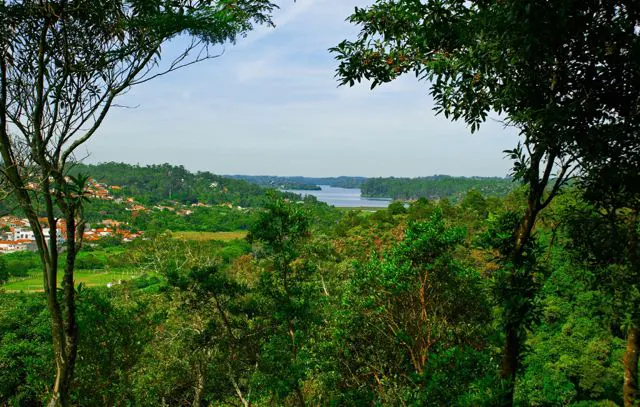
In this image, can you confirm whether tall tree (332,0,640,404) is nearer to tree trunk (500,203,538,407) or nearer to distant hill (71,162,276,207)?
tree trunk (500,203,538,407)

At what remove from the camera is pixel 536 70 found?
92.0 inches

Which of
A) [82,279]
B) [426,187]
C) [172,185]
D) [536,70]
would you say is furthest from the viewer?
[426,187]

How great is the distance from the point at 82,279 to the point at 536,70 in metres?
42.7

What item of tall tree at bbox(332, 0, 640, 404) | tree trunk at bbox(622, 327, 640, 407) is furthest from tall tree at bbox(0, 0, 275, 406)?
tree trunk at bbox(622, 327, 640, 407)

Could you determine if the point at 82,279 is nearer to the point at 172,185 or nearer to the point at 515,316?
the point at 515,316

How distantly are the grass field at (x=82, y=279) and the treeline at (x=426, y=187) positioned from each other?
46.3 metres

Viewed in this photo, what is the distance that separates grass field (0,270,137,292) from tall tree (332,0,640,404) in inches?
1359

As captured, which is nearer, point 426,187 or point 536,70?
point 536,70

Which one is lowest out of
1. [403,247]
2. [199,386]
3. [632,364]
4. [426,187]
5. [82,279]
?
[82,279]

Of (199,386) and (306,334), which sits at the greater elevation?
(306,334)

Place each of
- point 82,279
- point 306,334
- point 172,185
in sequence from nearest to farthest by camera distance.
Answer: point 306,334, point 82,279, point 172,185

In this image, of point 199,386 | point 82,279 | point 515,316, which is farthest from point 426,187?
point 515,316

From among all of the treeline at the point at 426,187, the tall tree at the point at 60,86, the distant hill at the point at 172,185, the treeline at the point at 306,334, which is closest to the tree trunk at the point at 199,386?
the treeline at the point at 306,334

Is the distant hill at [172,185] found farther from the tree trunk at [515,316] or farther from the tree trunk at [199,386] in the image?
the tree trunk at [515,316]
